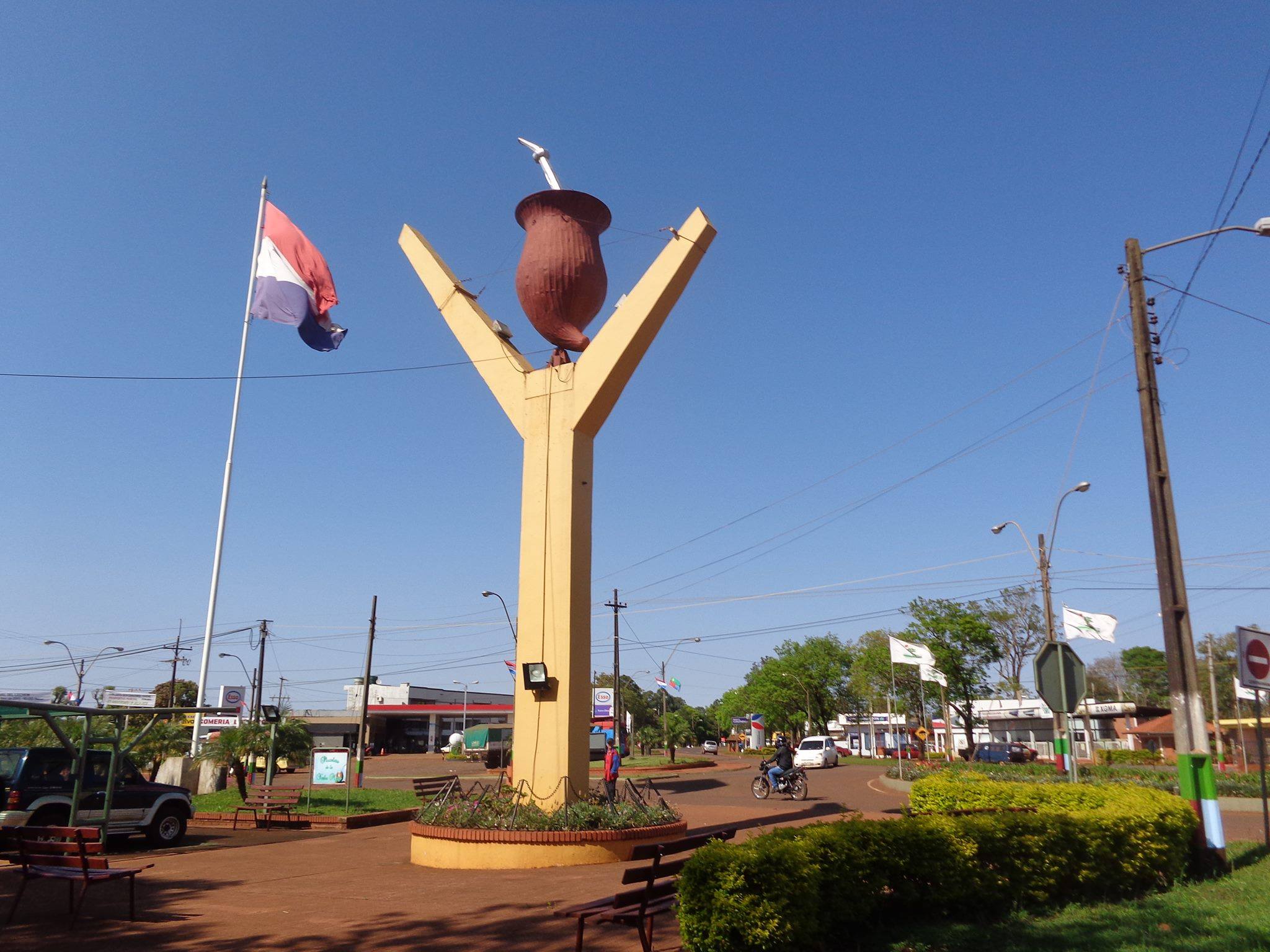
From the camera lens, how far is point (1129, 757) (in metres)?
44.4

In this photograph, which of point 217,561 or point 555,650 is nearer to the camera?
point 555,650

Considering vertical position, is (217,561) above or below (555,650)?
above

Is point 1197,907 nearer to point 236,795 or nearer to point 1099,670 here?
point 236,795

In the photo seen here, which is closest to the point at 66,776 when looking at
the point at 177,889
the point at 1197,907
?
the point at 177,889

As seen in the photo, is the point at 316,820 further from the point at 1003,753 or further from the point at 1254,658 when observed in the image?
the point at 1003,753

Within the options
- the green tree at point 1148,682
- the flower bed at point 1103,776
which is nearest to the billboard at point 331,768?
the flower bed at point 1103,776

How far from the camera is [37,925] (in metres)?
9.08

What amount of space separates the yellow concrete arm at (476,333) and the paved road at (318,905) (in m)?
7.29

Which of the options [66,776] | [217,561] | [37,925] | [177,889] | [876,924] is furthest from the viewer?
[217,561]

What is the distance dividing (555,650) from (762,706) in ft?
229

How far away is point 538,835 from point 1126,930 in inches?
287

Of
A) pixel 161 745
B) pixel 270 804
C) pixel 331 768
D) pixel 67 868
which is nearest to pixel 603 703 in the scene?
pixel 161 745

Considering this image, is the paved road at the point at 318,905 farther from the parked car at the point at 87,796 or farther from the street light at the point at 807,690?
the street light at the point at 807,690

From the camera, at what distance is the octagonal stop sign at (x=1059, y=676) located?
34.5 ft
